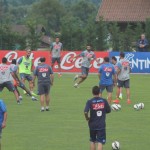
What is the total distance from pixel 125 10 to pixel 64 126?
5127 centimetres

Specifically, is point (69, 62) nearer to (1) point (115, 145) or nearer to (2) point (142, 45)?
(2) point (142, 45)

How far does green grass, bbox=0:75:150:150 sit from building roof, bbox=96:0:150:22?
39508 mm

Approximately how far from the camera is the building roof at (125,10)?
220ft

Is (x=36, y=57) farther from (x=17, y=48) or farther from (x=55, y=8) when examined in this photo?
(x=55, y=8)

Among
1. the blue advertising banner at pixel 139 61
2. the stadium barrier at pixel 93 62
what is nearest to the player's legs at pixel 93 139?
the stadium barrier at pixel 93 62

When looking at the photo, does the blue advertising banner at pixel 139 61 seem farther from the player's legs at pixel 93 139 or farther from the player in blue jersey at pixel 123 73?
the player's legs at pixel 93 139

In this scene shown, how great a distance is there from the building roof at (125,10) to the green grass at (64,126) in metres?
39.5

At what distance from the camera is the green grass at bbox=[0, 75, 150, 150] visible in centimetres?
1595

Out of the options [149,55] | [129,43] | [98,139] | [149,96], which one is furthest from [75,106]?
[129,43]

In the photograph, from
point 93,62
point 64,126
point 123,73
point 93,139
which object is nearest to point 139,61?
point 93,62

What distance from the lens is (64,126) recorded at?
1889 centimetres

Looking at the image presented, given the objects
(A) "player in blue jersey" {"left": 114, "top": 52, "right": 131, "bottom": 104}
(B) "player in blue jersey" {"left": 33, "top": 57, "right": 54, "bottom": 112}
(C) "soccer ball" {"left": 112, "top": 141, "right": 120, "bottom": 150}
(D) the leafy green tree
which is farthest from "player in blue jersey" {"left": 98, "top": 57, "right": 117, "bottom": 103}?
(D) the leafy green tree

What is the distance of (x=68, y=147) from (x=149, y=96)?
12718mm

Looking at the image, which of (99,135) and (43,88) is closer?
(99,135)
